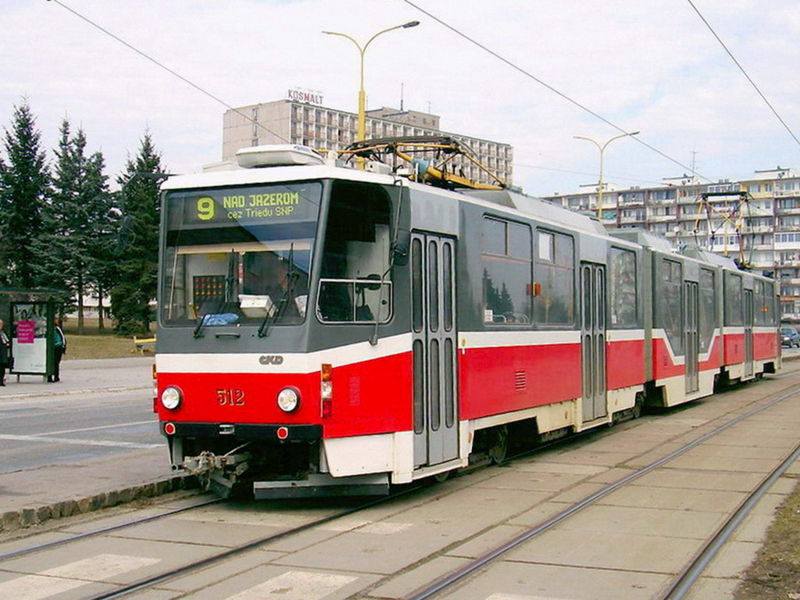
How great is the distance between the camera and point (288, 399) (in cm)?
897

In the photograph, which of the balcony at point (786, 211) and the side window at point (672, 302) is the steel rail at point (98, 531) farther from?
the balcony at point (786, 211)

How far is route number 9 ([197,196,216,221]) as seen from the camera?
9695 millimetres

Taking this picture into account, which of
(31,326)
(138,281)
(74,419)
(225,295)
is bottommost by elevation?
(74,419)

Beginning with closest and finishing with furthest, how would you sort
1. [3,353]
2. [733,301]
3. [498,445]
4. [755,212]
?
[498,445]
[733,301]
[3,353]
[755,212]

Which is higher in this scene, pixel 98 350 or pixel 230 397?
pixel 230 397

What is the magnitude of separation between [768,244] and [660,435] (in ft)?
431

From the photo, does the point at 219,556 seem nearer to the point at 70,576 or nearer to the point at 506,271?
the point at 70,576

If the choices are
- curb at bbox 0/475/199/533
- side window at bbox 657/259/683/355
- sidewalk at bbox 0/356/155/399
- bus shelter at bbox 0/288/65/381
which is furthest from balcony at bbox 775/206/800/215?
curb at bbox 0/475/199/533

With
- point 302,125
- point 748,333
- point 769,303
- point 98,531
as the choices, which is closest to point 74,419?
point 98,531

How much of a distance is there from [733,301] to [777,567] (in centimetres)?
2043

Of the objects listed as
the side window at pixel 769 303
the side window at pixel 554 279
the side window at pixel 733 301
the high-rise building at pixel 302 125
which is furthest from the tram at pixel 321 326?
the high-rise building at pixel 302 125

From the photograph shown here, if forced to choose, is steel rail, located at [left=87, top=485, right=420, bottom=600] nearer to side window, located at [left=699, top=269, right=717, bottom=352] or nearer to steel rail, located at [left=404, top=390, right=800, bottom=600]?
steel rail, located at [left=404, top=390, right=800, bottom=600]

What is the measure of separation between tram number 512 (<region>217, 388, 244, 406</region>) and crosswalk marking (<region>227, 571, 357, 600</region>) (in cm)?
229

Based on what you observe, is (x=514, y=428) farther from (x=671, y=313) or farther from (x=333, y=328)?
(x=671, y=313)
